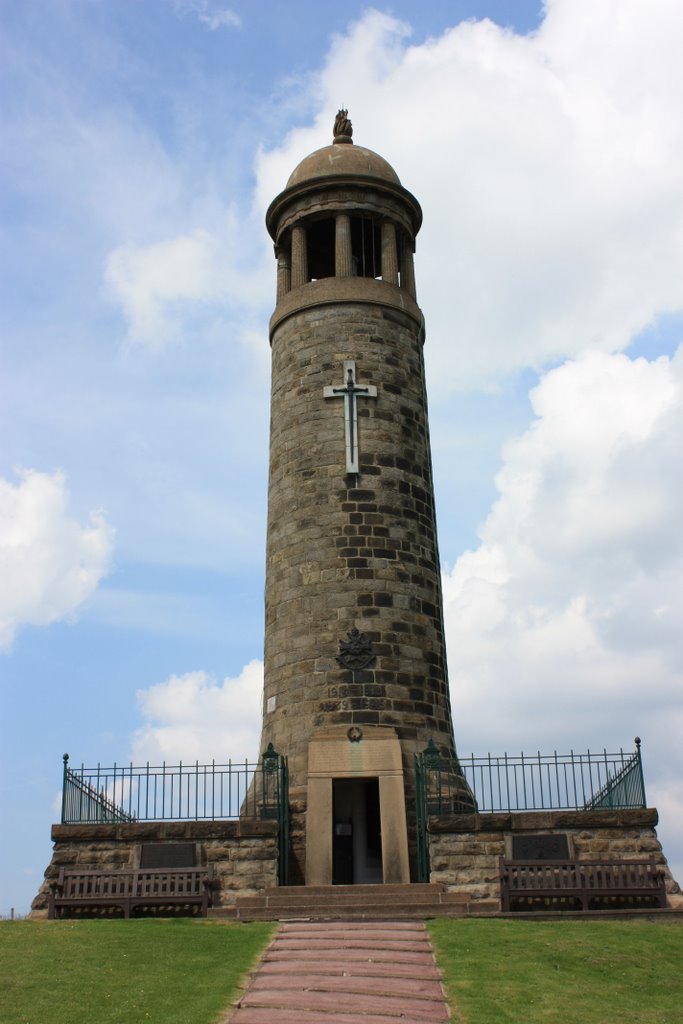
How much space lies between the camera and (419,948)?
13062 mm

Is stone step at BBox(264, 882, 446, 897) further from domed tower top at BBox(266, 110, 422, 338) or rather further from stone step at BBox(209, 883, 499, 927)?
domed tower top at BBox(266, 110, 422, 338)

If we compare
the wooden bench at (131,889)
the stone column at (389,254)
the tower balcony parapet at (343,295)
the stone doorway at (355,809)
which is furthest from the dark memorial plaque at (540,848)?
the stone column at (389,254)

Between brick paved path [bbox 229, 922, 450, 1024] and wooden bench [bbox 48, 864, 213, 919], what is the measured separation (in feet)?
7.55

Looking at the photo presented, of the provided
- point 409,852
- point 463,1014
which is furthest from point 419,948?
point 409,852

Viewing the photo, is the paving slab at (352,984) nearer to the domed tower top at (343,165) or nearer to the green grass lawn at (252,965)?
the green grass lawn at (252,965)

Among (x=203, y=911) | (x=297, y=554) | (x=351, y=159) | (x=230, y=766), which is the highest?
(x=351, y=159)

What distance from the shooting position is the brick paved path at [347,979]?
34.3 feet

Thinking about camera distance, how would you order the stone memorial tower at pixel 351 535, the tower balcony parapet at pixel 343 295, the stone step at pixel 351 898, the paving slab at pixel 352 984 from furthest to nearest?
the tower balcony parapet at pixel 343 295
the stone memorial tower at pixel 351 535
the stone step at pixel 351 898
the paving slab at pixel 352 984

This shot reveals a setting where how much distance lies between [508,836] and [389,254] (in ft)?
39.1

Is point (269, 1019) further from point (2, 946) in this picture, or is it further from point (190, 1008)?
point (2, 946)

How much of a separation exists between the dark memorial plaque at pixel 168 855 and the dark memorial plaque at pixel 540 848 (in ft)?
15.6

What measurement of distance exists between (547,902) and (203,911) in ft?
15.6

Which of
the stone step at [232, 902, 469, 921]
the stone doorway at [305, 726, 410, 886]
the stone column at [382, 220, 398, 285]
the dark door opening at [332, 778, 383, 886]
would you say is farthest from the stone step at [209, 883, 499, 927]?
the stone column at [382, 220, 398, 285]

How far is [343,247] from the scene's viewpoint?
23.1m
